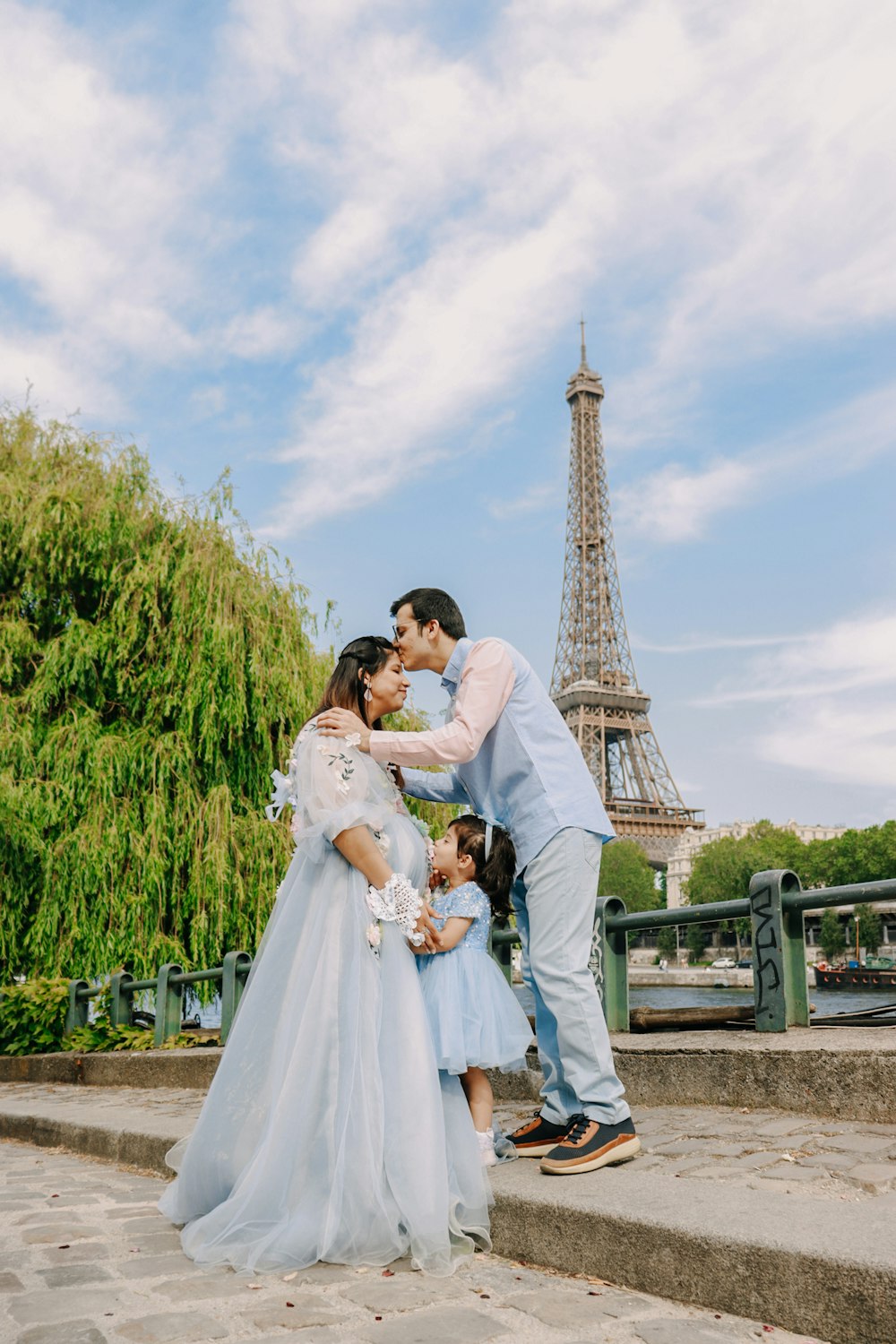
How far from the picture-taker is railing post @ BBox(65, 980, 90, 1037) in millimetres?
9852

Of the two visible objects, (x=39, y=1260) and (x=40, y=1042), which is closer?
(x=39, y=1260)

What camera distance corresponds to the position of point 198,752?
10953mm

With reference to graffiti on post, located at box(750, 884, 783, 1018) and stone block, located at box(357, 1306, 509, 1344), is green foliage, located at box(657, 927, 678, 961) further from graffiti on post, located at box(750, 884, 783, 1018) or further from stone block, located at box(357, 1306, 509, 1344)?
stone block, located at box(357, 1306, 509, 1344)

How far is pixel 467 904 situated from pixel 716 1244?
5.01 ft

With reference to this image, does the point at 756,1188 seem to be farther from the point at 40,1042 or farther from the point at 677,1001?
the point at 677,1001

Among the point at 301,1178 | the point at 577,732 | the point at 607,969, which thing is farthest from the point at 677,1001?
the point at 301,1178

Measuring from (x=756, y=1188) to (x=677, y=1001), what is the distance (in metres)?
42.8

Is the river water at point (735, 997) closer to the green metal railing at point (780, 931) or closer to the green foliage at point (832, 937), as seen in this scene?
the green foliage at point (832, 937)

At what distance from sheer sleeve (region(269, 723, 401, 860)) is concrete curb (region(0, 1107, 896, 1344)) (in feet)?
3.70

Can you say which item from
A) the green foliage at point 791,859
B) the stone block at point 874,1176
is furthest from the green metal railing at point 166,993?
the green foliage at point 791,859

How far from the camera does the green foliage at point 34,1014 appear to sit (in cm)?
A: 980

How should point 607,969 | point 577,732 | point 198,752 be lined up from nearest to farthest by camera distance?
point 607,969 < point 198,752 < point 577,732

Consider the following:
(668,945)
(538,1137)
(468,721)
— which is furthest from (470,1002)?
(668,945)

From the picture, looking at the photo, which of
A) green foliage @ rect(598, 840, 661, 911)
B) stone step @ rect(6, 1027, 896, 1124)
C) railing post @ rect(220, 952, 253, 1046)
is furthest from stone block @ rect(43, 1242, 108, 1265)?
green foliage @ rect(598, 840, 661, 911)
